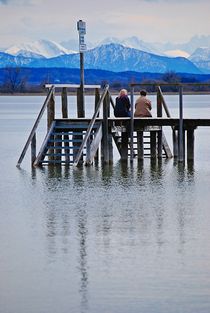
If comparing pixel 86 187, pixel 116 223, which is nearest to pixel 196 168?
pixel 86 187

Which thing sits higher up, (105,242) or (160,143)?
(105,242)

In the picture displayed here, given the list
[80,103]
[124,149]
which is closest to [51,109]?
[80,103]

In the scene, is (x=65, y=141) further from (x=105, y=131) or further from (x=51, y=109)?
(x=105, y=131)

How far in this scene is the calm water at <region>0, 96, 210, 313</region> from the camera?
11969 millimetres

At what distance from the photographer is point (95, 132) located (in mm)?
25938

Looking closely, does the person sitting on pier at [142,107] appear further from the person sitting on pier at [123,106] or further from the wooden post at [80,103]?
the wooden post at [80,103]

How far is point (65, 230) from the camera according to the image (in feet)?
53.3

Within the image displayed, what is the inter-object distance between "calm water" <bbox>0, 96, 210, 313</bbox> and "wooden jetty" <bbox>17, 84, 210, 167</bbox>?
1.45 m

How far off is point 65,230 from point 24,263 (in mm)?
2532

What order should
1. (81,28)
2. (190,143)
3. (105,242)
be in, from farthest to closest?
(190,143) < (81,28) < (105,242)

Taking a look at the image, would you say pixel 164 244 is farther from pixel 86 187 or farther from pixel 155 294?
pixel 86 187

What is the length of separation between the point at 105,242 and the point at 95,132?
10970mm

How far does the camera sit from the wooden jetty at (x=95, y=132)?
84.3 feet

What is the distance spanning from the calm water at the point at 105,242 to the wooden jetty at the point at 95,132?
4.77ft
